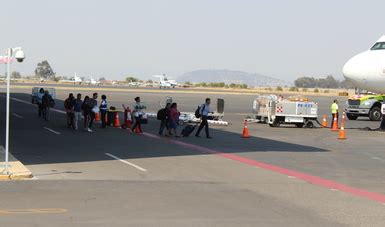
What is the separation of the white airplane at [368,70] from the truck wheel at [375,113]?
13881mm

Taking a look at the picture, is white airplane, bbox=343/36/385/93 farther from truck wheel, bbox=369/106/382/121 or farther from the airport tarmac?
truck wheel, bbox=369/106/382/121

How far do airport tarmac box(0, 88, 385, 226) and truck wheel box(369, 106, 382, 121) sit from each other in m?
18.2

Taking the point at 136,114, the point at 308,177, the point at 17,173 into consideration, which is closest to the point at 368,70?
the point at 136,114

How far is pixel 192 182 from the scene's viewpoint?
14430mm

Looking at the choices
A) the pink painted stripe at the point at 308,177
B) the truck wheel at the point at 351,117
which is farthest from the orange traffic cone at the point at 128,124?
the truck wheel at the point at 351,117

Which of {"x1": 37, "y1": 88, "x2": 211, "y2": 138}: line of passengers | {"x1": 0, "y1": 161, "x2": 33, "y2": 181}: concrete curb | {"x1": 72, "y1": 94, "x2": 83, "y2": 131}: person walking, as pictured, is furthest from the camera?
{"x1": 72, "y1": 94, "x2": 83, "y2": 131}: person walking

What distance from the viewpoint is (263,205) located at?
1162cm

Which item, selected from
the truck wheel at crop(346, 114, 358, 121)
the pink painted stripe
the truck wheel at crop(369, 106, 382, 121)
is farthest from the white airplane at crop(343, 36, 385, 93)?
the truck wheel at crop(346, 114, 358, 121)

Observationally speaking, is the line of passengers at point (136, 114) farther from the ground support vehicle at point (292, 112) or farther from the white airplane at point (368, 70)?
the ground support vehicle at point (292, 112)

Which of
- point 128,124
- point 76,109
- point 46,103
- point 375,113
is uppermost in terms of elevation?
point 76,109

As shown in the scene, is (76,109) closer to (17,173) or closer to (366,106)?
(17,173)

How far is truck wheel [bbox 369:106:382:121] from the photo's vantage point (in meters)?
44.3

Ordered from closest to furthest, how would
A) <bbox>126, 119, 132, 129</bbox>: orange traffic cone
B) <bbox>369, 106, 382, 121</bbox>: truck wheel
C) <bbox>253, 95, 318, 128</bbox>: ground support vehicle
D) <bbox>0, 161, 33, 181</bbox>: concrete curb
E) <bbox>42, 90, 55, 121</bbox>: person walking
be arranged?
1. <bbox>0, 161, 33, 181</bbox>: concrete curb
2. <bbox>126, 119, 132, 129</bbox>: orange traffic cone
3. <bbox>42, 90, 55, 121</bbox>: person walking
4. <bbox>253, 95, 318, 128</bbox>: ground support vehicle
5. <bbox>369, 106, 382, 121</bbox>: truck wheel

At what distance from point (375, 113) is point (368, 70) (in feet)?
50.1
